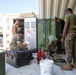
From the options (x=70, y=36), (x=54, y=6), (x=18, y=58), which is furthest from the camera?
(x=54, y=6)

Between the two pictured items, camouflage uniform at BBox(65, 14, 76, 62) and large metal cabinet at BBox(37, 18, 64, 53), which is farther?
large metal cabinet at BBox(37, 18, 64, 53)

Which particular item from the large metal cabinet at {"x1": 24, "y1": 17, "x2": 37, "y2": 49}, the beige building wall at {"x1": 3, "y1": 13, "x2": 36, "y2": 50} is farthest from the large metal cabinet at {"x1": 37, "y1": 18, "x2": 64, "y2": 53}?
the beige building wall at {"x1": 3, "y1": 13, "x2": 36, "y2": 50}

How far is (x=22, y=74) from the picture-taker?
324 centimetres

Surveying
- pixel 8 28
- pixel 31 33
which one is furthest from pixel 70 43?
pixel 8 28

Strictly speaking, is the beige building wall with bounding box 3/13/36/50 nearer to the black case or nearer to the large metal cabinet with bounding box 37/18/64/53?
the large metal cabinet with bounding box 37/18/64/53

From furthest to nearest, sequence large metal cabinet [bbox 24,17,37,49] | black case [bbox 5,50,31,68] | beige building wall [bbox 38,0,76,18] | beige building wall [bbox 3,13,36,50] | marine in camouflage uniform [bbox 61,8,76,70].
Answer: beige building wall [bbox 3,13,36,50]
large metal cabinet [bbox 24,17,37,49]
beige building wall [bbox 38,0,76,18]
black case [bbox 5,50,31,68]
marine in camouflage uniform [bbox 61,8,76,70]

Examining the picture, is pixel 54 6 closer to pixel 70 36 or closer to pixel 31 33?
pixel 31 33

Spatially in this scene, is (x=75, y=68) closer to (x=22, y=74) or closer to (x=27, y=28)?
(x=22, y=74)

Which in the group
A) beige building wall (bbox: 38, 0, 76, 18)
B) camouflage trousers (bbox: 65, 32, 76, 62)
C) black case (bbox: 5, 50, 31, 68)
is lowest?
black case (bbox: 5, 50, 31, 68)

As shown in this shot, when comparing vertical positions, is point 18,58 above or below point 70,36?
below

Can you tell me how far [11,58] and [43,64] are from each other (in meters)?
1.54

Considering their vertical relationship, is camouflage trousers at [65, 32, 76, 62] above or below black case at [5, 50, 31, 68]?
above

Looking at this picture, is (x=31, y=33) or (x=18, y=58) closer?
(x=18, y=58)

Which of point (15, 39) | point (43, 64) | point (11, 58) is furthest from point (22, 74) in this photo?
point (15, 39)
